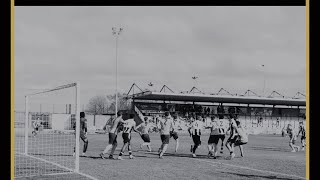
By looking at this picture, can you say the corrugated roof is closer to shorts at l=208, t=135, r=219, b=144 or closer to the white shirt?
the white shirt

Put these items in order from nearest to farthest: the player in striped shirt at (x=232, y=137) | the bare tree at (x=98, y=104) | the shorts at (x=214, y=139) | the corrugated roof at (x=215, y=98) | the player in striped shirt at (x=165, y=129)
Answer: the player in striped shirt at (x=165, y=129)
the player in striped shirt at (x=232, y=137)
the shorts at (x=214, y=139)
the corrugated roof at (x=215, y=98)
the bare tree at (x=98, y=104)

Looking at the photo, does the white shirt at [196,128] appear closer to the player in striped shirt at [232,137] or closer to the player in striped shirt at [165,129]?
the player in striped shirt at [165,129]

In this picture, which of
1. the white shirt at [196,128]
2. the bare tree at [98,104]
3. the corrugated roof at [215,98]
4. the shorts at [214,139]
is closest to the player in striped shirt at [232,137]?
the shorts at [214,139]

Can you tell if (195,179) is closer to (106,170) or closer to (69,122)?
(106,170)

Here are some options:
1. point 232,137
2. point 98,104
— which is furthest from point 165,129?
point 98,104

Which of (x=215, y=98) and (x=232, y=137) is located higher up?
(x=215, y=98)

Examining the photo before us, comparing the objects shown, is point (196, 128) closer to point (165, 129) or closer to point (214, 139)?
point (214, 139)

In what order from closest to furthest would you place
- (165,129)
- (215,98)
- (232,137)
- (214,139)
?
(165,129) < (232,137) < (214,139) < (215,98)

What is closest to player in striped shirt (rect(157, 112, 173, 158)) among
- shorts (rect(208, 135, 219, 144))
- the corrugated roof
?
shorts (rect(208, 135, 219, 144))

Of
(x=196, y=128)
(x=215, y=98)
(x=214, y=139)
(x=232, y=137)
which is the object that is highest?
(x=215, y=98)

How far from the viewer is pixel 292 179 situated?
1107 cm
